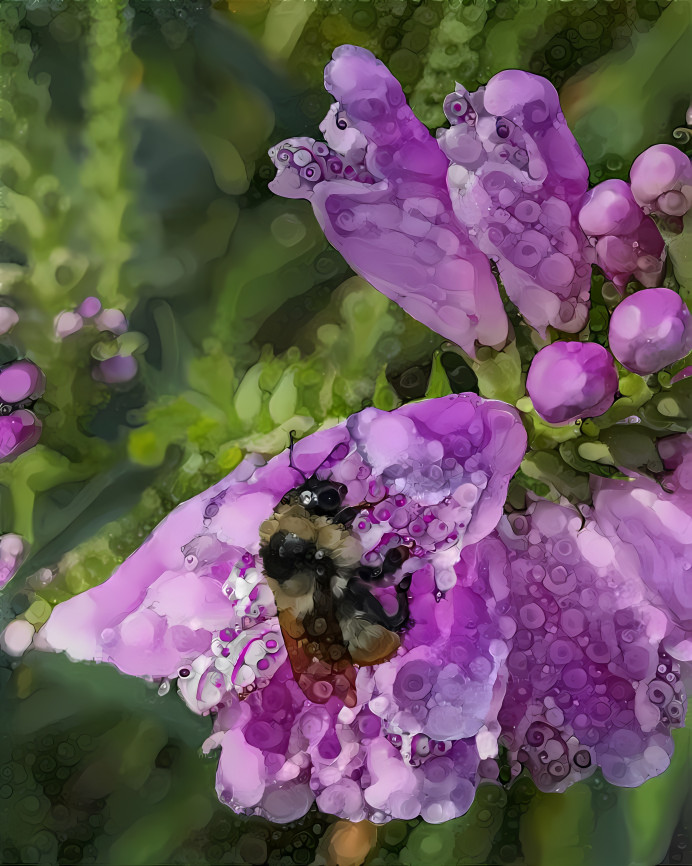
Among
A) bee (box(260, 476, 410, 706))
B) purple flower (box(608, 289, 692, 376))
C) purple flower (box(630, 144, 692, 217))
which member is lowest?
bee (box(260, 476, 410, 706))

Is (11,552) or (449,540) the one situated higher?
(449,540)

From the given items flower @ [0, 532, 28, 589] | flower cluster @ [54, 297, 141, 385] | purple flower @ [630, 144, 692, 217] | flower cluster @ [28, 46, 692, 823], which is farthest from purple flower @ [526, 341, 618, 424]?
flower @ [0, 532, 28, 589]

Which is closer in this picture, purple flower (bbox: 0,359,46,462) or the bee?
the bee

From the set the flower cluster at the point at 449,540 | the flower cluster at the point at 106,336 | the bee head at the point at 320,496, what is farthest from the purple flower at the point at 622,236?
the flower cluster at the point at 106,336

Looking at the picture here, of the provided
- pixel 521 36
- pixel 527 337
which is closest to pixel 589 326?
pixel 527 337

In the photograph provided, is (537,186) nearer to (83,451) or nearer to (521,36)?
(521,36)

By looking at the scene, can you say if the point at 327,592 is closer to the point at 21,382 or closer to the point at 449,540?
the point at 449,540

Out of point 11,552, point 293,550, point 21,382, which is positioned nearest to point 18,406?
point 21,382

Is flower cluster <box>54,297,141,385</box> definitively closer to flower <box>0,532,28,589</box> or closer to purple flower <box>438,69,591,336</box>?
flower <box>0,532,28,589</box>
